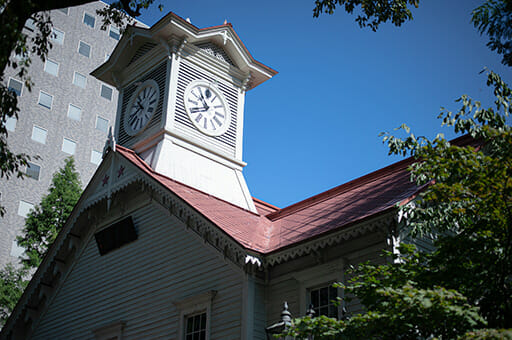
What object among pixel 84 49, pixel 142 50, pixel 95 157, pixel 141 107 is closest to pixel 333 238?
pixel 141 107

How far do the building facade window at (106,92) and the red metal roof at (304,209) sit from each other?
144 feet

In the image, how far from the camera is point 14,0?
10250 mm

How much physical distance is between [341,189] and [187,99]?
280 inches

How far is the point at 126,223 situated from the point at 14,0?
10.3 meters

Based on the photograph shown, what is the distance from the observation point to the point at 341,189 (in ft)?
60.4

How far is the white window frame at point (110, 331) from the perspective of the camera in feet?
58.0

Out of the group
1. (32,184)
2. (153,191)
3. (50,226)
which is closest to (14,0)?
(153,191)

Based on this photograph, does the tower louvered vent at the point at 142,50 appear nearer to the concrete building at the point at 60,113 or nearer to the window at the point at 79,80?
the concrete building at the point at 60,113

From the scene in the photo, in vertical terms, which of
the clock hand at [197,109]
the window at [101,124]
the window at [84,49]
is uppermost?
the window at [84,49]

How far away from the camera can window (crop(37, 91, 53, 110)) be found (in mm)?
57281

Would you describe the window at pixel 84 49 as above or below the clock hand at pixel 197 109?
above

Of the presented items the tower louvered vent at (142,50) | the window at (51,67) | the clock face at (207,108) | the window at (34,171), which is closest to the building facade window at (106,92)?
the window at (51,67)

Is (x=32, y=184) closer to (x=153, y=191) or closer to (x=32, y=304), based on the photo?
(x=32, y=304)

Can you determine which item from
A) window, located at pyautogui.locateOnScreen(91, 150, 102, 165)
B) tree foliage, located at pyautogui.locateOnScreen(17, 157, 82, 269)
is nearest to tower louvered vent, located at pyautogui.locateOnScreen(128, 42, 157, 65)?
tree foliage, located at pyautogui.locateOnScreen(17, 157, 82, 269)
